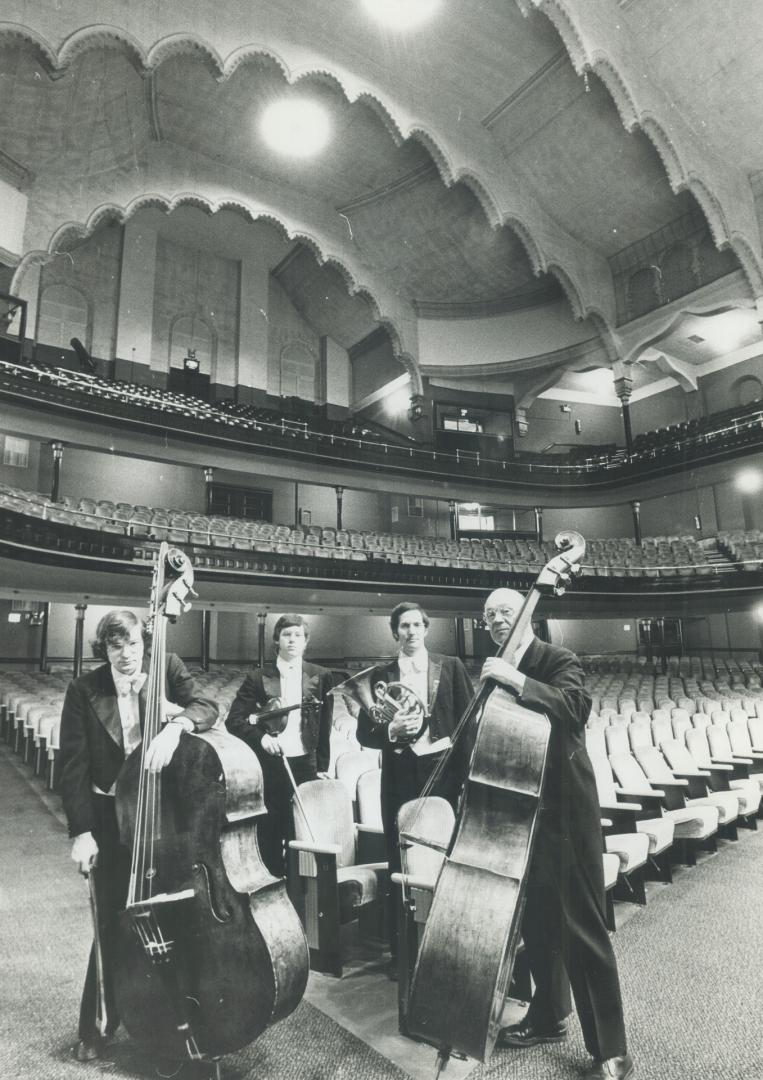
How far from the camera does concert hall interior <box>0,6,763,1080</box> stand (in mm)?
2449

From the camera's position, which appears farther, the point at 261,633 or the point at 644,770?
the point at 261,633

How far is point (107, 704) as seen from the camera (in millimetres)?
2229

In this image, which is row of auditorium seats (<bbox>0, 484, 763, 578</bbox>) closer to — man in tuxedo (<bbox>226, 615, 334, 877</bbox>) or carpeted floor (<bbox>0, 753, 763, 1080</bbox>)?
carpeted floor (<bbox>0, 753, 763, 1080</bbox>)

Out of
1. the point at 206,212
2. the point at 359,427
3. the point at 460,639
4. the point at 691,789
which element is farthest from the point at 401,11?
the point at 691,789

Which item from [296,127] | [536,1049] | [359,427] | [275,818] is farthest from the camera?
[359,427]

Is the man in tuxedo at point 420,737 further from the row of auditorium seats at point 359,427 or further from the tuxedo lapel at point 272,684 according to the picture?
the row of auditorium seats at point 359,427

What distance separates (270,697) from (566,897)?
133 cm

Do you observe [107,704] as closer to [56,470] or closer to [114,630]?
[114,630]

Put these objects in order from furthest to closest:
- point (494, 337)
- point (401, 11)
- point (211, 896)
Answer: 1. point (494, 337)
2. point (401, 11)
3. point (211, 896)

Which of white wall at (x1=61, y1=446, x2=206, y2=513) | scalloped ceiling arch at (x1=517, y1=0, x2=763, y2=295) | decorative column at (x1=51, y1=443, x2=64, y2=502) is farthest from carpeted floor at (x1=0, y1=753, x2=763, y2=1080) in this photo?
white wall at (x1=61, y1=446, x2=206, y2=513)

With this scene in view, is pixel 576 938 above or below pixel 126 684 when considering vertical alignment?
below

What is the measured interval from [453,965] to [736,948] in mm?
1865

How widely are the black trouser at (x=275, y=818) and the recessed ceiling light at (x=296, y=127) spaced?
12820mm

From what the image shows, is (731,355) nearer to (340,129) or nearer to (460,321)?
(460,321)
